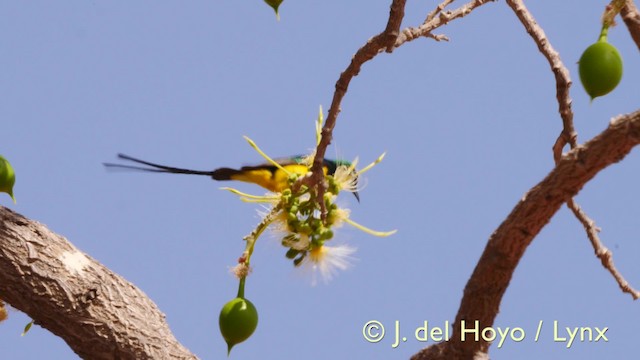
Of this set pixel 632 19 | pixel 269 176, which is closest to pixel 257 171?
pixel 269 176

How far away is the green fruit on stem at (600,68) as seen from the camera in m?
2.63

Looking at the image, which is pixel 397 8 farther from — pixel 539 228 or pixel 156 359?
pixel 156 359

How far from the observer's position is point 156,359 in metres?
3.12

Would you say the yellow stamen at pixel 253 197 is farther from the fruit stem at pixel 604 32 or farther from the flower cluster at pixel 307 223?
the fruit stem at pixel 604 32

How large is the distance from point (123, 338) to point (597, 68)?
1602 mm

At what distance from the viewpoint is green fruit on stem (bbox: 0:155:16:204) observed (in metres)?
3.18

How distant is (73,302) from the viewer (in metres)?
3.14

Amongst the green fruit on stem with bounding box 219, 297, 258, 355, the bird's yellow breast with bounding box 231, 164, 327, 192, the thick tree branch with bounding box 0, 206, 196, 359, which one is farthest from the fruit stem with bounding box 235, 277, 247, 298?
the bird's yellow breast with bounding box 231, 164, 327, 192

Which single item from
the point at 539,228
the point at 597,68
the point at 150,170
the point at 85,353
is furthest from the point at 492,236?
the point at 150,170

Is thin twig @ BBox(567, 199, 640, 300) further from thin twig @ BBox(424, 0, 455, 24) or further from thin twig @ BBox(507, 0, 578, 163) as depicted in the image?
thin twig @ BBox(424, 0, 455, 24)

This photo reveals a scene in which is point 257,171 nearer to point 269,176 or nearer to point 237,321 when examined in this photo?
point 269,176

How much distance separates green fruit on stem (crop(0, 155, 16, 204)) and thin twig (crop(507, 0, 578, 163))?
1.66 metres

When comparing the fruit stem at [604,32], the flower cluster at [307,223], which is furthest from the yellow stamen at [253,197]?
the fruit stem at [604,32]

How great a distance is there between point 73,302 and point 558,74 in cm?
163
